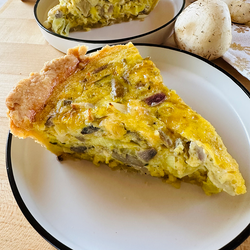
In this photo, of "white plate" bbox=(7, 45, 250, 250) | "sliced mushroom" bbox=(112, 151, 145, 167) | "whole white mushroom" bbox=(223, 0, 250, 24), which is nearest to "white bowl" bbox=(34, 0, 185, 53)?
"whole white mushroom" bbox=(223, 0, 250, 24)

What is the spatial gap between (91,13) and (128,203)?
1.83 metres

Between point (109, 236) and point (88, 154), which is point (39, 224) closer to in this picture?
point (109, 236)

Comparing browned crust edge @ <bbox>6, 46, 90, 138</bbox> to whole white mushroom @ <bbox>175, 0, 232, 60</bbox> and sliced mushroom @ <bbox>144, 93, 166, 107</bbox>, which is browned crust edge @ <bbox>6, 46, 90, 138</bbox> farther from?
whole white mushroom @ <bbox>175, 0, 232, 60</bbox>

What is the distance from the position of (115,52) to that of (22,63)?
1009mm

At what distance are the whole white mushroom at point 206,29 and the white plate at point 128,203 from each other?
311mm

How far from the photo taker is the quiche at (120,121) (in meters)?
1.21

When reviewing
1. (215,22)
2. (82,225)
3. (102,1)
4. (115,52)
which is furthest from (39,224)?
(102,1)

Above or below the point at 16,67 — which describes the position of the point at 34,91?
above

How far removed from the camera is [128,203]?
131 cm

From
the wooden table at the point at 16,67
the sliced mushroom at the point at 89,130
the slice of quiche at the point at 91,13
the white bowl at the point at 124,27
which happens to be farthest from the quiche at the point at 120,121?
the slice of quiche at the point at 91,13

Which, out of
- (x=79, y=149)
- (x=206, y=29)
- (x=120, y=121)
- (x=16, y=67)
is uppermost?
(x=206, y=29)

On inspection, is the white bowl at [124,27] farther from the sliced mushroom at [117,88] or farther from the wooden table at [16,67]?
the sliced mushroom at [117,88]

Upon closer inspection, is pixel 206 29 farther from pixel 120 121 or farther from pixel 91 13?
pixel 91 13

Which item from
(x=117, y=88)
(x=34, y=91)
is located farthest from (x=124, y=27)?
(x=34, y=91)
